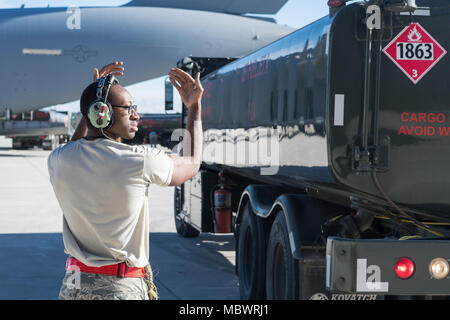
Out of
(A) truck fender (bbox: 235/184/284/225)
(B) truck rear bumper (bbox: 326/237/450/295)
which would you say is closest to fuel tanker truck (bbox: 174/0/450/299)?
(B) truck rear bumper (bbox: 326/237/450/295)

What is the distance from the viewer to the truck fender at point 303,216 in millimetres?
5453

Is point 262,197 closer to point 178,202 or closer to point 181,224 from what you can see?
point 181,224

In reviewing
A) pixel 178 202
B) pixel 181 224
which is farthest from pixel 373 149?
pixel 178 202

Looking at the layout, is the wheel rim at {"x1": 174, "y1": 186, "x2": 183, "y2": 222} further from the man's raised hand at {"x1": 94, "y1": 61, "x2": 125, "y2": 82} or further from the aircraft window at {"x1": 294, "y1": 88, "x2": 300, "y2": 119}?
the man's raised hand at {"x1": 94, "y1": 61, "x2": 125, "y2": 82}

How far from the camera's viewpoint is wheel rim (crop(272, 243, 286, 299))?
20.1 feet

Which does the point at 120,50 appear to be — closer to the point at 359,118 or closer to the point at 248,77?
the point at 248,77

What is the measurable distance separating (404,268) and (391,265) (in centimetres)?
10

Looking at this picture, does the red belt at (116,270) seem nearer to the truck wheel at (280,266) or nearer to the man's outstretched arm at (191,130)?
the man's outstretched arm at (191,130)

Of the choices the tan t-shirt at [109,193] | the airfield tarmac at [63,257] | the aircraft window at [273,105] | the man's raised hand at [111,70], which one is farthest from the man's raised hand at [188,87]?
the airfield tarmac at [63,257]

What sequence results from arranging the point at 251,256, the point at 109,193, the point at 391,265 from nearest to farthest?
the point at 109,193 < the point at 391,265 < the point at 251,256

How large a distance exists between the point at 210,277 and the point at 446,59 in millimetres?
5330

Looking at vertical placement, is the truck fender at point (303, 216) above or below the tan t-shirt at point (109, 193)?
below

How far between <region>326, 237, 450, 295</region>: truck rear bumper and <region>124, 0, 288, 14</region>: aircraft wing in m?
42.1

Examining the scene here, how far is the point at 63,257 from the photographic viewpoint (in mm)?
10461
